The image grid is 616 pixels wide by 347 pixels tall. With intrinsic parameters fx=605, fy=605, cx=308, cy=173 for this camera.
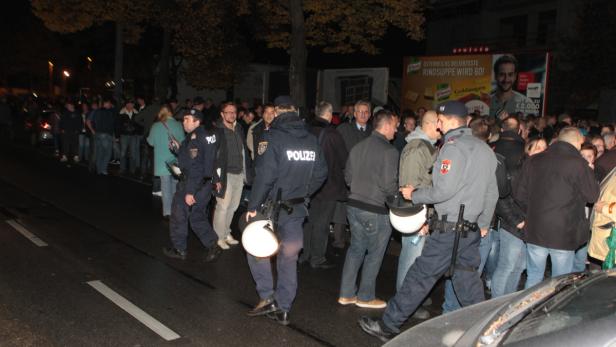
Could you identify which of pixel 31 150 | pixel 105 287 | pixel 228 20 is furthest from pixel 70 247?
pixel 228 20

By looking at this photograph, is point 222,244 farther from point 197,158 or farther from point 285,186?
Result: point 285,186

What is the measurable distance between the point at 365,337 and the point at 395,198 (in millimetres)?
1249

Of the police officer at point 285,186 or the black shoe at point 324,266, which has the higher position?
the police officer at point 285,186

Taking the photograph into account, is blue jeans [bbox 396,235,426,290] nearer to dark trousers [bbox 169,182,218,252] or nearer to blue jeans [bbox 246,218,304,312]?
blue jeans [bbox 246,218,304,312]

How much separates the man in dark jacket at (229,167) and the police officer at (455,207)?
3197 mm

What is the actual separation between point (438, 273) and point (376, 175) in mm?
1203

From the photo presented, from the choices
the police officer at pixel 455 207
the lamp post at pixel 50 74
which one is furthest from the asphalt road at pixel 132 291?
the lamp post at pixel 50 74

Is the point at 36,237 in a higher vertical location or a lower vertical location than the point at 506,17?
lower

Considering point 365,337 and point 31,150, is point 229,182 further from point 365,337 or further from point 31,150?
point 31,150

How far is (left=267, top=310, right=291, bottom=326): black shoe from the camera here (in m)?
5.51

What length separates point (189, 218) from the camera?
7.72 meters

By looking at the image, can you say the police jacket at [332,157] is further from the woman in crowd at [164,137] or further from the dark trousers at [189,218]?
the woman in crowd at [164,137]

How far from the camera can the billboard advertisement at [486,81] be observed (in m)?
16.1

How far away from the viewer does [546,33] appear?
3288 centimetres
